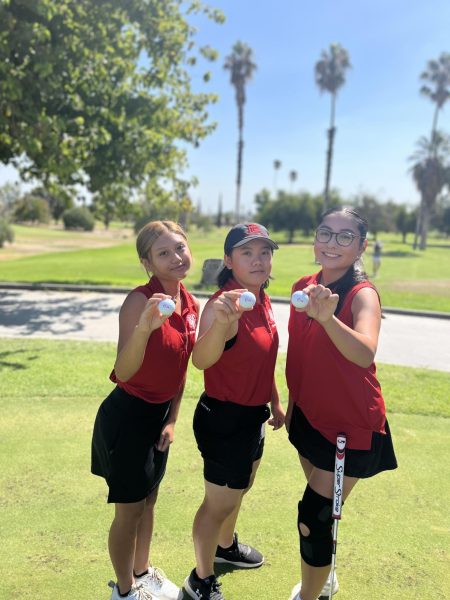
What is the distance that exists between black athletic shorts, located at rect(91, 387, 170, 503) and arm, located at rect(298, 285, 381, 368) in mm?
966

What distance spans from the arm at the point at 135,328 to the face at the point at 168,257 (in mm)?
177

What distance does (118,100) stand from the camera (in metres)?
12.2

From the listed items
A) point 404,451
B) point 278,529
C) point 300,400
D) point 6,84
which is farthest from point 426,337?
point 6,84

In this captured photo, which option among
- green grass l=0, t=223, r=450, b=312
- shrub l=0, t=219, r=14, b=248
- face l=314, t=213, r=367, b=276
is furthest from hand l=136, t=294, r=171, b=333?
shrub l=0, t=219, r=14, b=248

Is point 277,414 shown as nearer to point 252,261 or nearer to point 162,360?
point 162,360

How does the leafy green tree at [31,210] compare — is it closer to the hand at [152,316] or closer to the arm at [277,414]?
the arm at [277,414]

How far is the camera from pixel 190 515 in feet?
10.9

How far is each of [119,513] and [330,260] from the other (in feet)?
5.28

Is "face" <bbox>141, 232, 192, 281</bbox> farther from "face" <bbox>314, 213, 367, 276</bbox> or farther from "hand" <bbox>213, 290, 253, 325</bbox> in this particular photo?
"face" <bbox>314, 213, 367, 276</bbox>

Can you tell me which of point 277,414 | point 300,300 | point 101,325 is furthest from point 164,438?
point 101,325

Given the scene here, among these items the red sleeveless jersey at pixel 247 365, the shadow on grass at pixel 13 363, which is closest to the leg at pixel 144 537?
the red sleeveless jersey at pixel 247 365

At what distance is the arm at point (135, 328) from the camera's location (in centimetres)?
210

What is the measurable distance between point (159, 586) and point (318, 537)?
35.9 inches

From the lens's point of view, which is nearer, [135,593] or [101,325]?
[135,593]
